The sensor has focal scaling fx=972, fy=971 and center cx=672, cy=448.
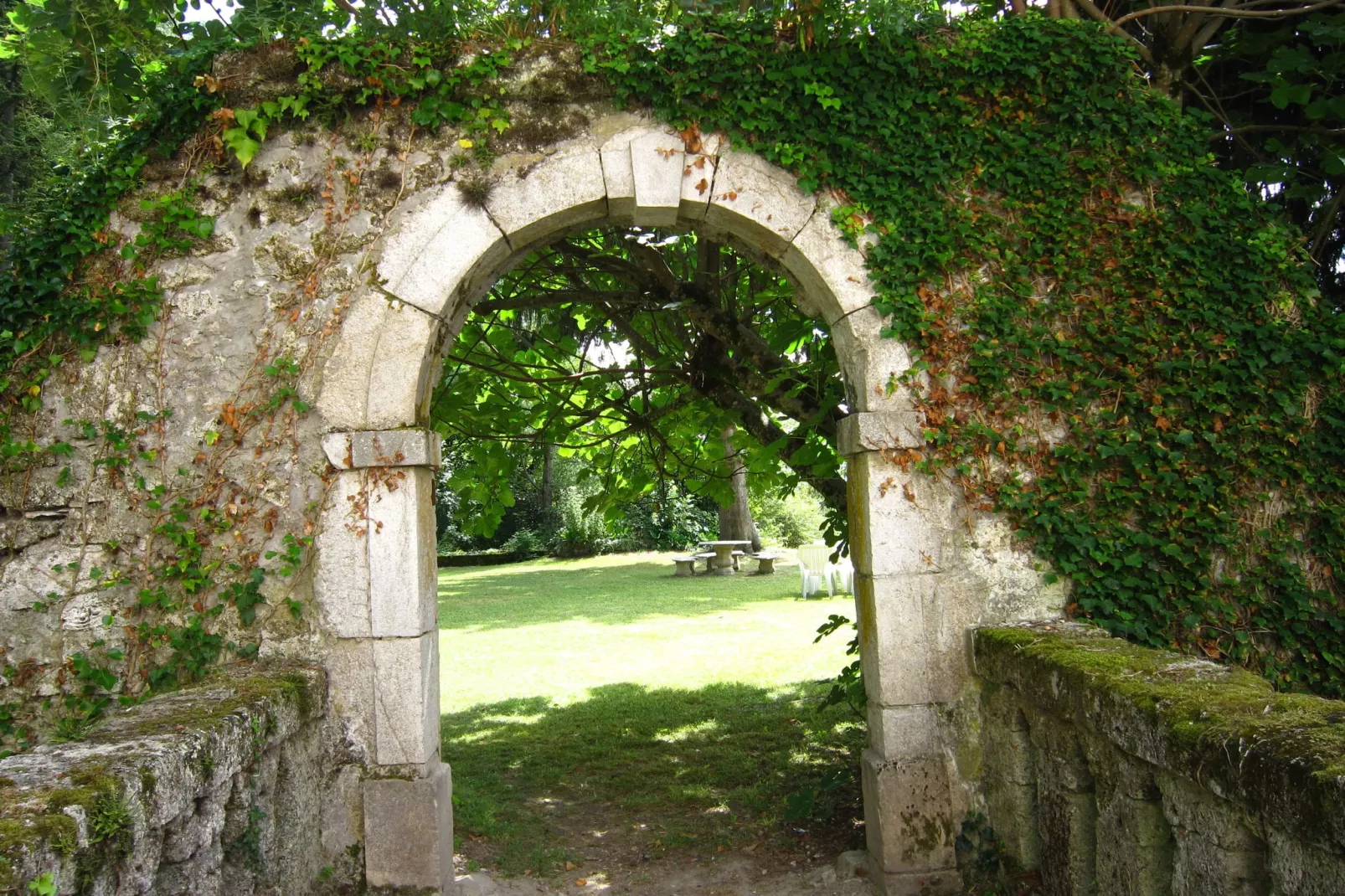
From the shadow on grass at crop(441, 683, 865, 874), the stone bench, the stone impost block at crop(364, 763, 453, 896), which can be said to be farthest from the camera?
the stone bench

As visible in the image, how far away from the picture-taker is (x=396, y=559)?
3.58 m

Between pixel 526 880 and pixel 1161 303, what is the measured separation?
3.50 metres

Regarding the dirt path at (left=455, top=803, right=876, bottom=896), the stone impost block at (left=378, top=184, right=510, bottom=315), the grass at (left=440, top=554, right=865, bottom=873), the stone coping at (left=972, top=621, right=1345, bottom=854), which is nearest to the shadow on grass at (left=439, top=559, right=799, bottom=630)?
the grass at (left=440, top=554, right=865, bottom=873)

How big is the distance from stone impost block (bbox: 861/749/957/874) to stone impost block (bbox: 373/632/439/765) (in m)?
1.72

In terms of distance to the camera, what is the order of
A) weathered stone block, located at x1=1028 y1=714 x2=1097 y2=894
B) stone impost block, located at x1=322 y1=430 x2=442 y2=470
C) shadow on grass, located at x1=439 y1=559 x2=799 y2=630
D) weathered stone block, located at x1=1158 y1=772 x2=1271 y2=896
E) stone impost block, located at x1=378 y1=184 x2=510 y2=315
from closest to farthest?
weathered stone block, located at x1=1158 y1=772 x2=1271 y2=896, weathered stone block, located at x1=1028 y1=714 x2=1097 y2=894, stone impost block, located at x1=322 y1=430 x2=442 y2=470, stone impost block, located at x1=378 y1=184 x2=510 y2=315, shadow on grass, located at x1=439 y1=559 x2=799 y2=630

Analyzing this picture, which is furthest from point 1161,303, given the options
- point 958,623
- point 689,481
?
point 689,481

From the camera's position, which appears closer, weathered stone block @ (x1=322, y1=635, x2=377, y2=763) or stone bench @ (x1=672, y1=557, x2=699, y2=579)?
weathered stone block @ (x1=322, y1=635, x2=377, y2=763)

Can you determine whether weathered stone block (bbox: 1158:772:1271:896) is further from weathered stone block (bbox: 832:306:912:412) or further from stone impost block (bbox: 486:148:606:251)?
stone impost block (bbox: 486:148:606:251)

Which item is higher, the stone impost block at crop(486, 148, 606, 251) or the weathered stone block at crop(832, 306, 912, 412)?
the stone impost block at crop(486, 148, 606, 251)

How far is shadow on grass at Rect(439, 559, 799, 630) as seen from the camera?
11992 mm

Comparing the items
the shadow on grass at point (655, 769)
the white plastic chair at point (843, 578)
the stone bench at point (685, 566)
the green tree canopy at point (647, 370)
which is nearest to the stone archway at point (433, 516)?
the shadow on grass at point (655, 769)

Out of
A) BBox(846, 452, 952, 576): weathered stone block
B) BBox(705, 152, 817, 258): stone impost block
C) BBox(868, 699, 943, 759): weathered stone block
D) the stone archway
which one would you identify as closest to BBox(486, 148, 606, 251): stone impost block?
the stone archway

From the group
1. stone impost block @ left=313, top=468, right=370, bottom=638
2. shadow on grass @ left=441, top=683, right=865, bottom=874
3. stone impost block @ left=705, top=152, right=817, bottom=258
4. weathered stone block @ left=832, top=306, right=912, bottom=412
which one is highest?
stone impost block @ left=705, top=152, right=817, bottom=258

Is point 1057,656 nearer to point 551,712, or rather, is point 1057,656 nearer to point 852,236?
point 852,236
